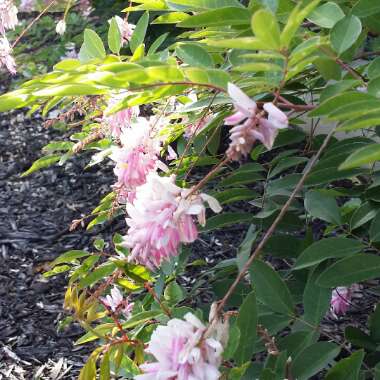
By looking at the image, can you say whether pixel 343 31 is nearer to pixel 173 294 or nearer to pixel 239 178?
pixel 239 178

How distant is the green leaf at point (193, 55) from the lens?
0.90 m

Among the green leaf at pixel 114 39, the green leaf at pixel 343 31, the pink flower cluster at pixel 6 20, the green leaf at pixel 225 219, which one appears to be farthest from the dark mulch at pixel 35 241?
the green leaf at pixel 343 31

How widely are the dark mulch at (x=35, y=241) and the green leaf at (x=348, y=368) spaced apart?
1.40m

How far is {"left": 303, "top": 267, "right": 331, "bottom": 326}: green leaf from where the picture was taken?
0.99 metres

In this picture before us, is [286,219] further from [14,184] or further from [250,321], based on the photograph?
[14,184]

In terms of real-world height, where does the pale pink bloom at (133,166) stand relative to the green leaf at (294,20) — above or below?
below

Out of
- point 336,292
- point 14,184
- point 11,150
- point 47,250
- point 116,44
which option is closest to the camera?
point 116,44

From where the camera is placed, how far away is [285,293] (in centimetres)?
99

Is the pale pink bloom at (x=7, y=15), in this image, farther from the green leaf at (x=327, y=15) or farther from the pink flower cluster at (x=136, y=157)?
the green leaf at (x=327, y=15)

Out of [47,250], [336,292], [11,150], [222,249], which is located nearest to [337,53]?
[336,292]

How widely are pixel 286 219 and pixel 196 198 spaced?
0.45 metres

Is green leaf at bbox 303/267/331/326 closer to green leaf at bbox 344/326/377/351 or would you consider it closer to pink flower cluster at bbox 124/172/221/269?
green leaf at bbox 344/326/377/351

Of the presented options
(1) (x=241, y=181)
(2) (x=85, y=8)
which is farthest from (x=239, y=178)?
(2) (x=85, y=8)

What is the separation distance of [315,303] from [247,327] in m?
0.19
